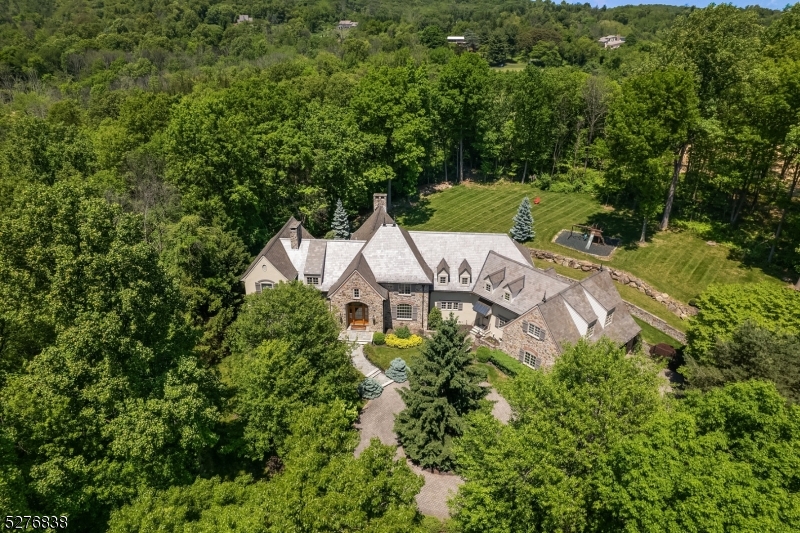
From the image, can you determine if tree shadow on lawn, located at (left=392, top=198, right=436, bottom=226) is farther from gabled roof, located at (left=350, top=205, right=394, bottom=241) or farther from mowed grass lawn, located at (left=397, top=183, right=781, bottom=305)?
gabled roof, located at (left=350, top=205, right=394, bottom=241)

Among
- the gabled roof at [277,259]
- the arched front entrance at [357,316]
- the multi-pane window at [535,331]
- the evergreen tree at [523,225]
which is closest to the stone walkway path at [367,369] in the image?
the arched front entrance at [357,316]

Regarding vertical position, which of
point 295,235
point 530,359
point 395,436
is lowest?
point 395,436

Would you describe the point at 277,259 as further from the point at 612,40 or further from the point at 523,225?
the point at 612,40

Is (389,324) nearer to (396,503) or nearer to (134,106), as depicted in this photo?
(396,503)

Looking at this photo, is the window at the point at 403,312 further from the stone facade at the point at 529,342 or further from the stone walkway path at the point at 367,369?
the stone facade at the point at 529,342

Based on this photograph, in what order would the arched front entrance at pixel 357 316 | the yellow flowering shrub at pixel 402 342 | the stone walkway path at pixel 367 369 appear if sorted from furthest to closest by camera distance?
the arched front entrance at pixel 357 316
the yellow flowering shrub at pixel 402 342
the stone walkway path at pixel 367 369

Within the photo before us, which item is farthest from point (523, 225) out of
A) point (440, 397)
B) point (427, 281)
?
point (440, 397)

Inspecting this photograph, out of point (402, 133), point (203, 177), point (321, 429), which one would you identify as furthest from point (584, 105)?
point (321, 429)
